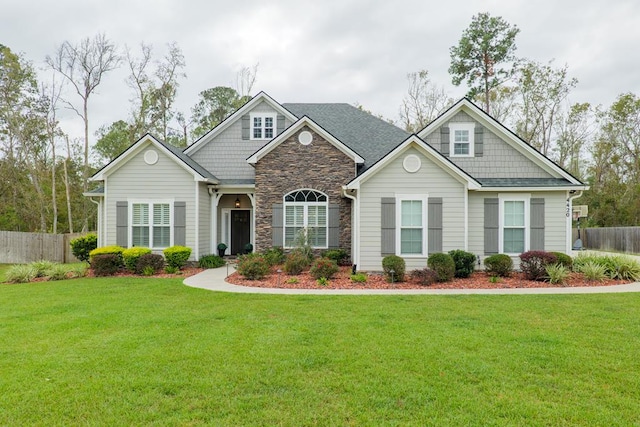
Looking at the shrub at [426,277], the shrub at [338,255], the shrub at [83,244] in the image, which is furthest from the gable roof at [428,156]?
the shrub at [83,244]

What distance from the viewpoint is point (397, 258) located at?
11297 mm

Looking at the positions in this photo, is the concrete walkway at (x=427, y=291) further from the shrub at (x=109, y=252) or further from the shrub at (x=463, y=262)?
the shrub at (x=109, y=252)

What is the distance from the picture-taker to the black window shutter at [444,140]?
1401 centimetres

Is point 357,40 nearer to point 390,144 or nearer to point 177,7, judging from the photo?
point 390,144

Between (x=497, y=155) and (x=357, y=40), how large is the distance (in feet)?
36.4

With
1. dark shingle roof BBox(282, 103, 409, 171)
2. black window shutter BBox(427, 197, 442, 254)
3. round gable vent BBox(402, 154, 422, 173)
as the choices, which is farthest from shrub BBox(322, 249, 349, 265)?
round gable vent BBox(402, 154, 422, 173)

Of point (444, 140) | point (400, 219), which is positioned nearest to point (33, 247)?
point (400, 219)

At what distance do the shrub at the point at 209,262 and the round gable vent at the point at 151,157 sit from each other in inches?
162

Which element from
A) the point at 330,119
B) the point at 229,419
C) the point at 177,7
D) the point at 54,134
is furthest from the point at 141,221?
the point at 54,134

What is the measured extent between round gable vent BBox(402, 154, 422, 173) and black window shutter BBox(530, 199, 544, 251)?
173 inches

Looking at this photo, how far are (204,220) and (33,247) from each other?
1044cm

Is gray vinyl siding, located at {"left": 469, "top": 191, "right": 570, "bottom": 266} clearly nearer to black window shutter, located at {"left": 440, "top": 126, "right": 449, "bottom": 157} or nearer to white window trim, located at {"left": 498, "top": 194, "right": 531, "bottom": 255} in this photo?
white window trim, located at {"left": 498, "top": 194, "right": 531, "bottom": 255}

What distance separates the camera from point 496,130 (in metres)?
13.8

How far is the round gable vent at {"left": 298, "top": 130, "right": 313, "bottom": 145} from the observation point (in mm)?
14945
